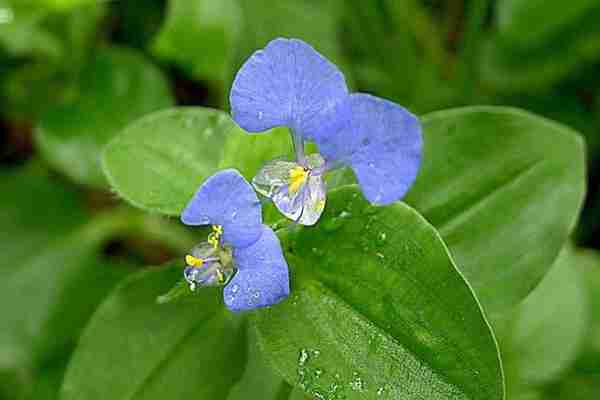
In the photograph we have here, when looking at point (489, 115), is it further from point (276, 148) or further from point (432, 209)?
point (276, 148)

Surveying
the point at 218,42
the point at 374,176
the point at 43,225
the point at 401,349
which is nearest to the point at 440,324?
the point at 401,349

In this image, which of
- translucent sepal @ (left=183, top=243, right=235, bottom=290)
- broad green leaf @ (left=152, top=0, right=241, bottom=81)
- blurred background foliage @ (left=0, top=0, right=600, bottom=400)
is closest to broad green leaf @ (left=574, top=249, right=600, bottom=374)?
blurred background foliage @ (left=0, top=0, right=600, bottom=400)

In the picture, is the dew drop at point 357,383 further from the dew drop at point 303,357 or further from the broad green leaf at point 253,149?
the broad green leaf at point 253,149

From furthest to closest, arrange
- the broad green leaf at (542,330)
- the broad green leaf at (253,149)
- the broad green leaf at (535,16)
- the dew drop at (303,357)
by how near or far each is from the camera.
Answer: the broad green leaf at (535,16), the broad green leaf at (542,330), the broad green leaf at (253,149), the dew drop at (303,357)

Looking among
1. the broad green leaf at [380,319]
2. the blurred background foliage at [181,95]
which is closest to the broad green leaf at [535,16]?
the blurred background foliage at [181,95]

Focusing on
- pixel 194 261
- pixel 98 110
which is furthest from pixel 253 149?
pixel 98 110

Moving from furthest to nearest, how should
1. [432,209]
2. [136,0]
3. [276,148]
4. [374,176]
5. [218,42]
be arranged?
1. [136,0]
2. [218,42]
3. [432,209]
4. [276,148]
5. [374,176]

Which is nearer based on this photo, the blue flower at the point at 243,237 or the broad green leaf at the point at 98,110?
the blue flower at the point at 243,237
